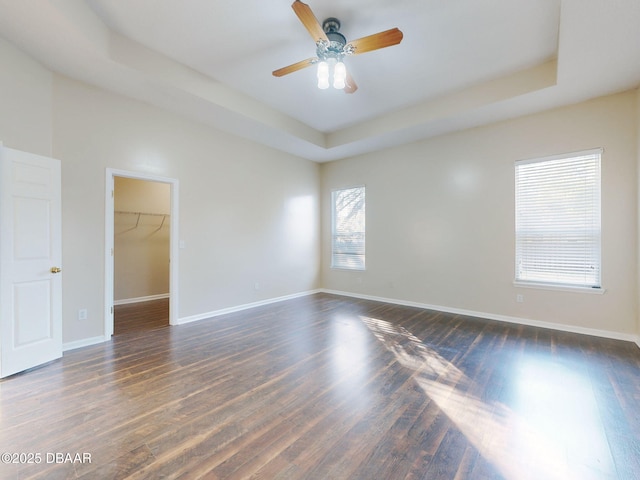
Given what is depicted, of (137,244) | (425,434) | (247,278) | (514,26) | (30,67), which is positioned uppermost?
(514,26)

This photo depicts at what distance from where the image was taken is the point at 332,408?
7.11 feet

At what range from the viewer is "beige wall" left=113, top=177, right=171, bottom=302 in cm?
557

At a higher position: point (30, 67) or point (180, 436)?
point (30, 67)

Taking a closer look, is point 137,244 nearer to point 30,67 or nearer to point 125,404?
point 30,67

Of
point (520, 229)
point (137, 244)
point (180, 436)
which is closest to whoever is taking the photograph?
point (180, 436)

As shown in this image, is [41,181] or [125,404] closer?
[125,404]

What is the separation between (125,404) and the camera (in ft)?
7.22

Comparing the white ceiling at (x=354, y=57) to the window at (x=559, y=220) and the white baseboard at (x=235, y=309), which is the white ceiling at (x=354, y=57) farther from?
the white baseboard at (x=235, y=309)

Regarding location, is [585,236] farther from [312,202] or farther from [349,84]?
[312,202]

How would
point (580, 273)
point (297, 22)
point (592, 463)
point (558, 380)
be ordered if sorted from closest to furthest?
point (592, 463), point (558, 380), point (297, 22), point (580, 273)

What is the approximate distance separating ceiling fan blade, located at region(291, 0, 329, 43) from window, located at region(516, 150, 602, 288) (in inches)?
138

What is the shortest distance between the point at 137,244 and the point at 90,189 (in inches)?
105

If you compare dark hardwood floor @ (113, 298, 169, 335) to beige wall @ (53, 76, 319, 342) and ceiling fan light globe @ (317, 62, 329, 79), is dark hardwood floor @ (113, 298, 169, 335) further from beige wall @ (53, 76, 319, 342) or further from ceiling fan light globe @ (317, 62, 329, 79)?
ceiling fan light globe @ (317, 62, 329, 79)

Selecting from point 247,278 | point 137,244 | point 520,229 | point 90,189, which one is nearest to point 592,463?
point 520,229
